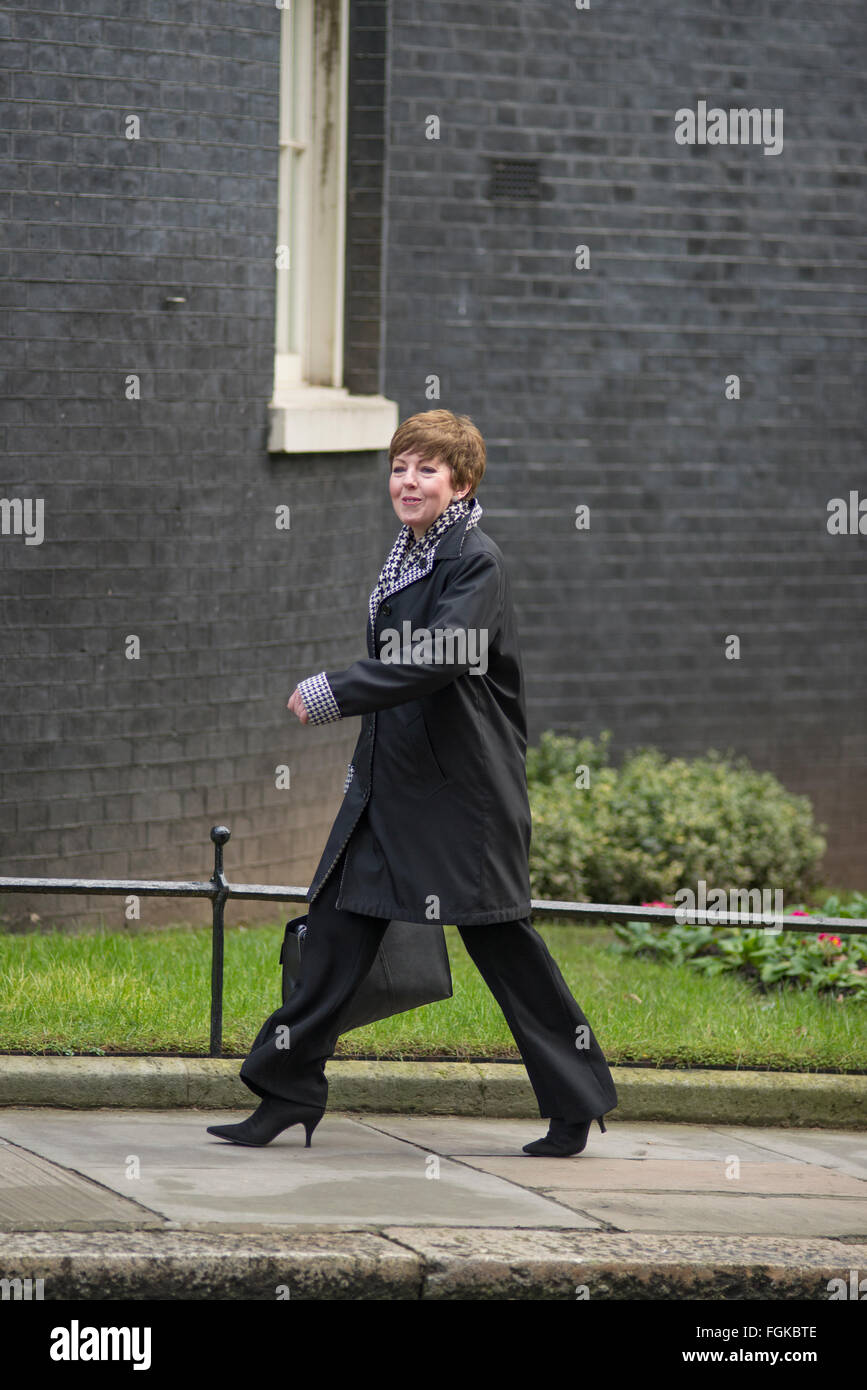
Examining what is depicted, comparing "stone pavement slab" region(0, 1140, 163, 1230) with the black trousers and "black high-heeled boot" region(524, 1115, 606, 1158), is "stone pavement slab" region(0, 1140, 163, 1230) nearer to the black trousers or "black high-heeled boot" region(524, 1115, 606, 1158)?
the black trousers

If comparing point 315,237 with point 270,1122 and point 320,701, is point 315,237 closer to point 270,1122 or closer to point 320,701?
point 320,701

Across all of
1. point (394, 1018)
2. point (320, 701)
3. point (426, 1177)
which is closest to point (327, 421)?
point (394, 1018)

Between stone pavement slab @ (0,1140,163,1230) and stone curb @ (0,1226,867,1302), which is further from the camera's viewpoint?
stone pavement slab @ (0,1140,163,1230)

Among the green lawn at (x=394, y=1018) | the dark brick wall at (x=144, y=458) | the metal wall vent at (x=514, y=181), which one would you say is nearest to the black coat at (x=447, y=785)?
the green lawn at (x=394, y=1018)

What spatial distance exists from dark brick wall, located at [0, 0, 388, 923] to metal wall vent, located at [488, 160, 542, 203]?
7.23 ft

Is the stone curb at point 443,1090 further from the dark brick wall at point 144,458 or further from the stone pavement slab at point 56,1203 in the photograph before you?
the dark brick wall at point 144,458

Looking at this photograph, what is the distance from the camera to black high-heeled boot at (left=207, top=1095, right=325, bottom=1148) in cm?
534

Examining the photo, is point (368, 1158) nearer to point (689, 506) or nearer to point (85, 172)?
point (85, 172)

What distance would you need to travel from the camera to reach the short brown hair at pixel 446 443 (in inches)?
207

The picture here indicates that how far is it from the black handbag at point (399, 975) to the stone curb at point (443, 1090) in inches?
29.6

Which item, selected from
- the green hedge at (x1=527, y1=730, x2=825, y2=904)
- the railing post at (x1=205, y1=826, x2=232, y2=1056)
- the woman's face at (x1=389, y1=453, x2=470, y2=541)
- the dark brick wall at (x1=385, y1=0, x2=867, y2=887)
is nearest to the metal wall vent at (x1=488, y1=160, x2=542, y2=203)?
the dark brick wall at (x1=385, y1=0, x2=867, y2=887)

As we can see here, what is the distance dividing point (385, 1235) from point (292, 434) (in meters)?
5.16

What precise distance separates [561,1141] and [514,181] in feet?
22.3

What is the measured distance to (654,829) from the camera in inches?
404
